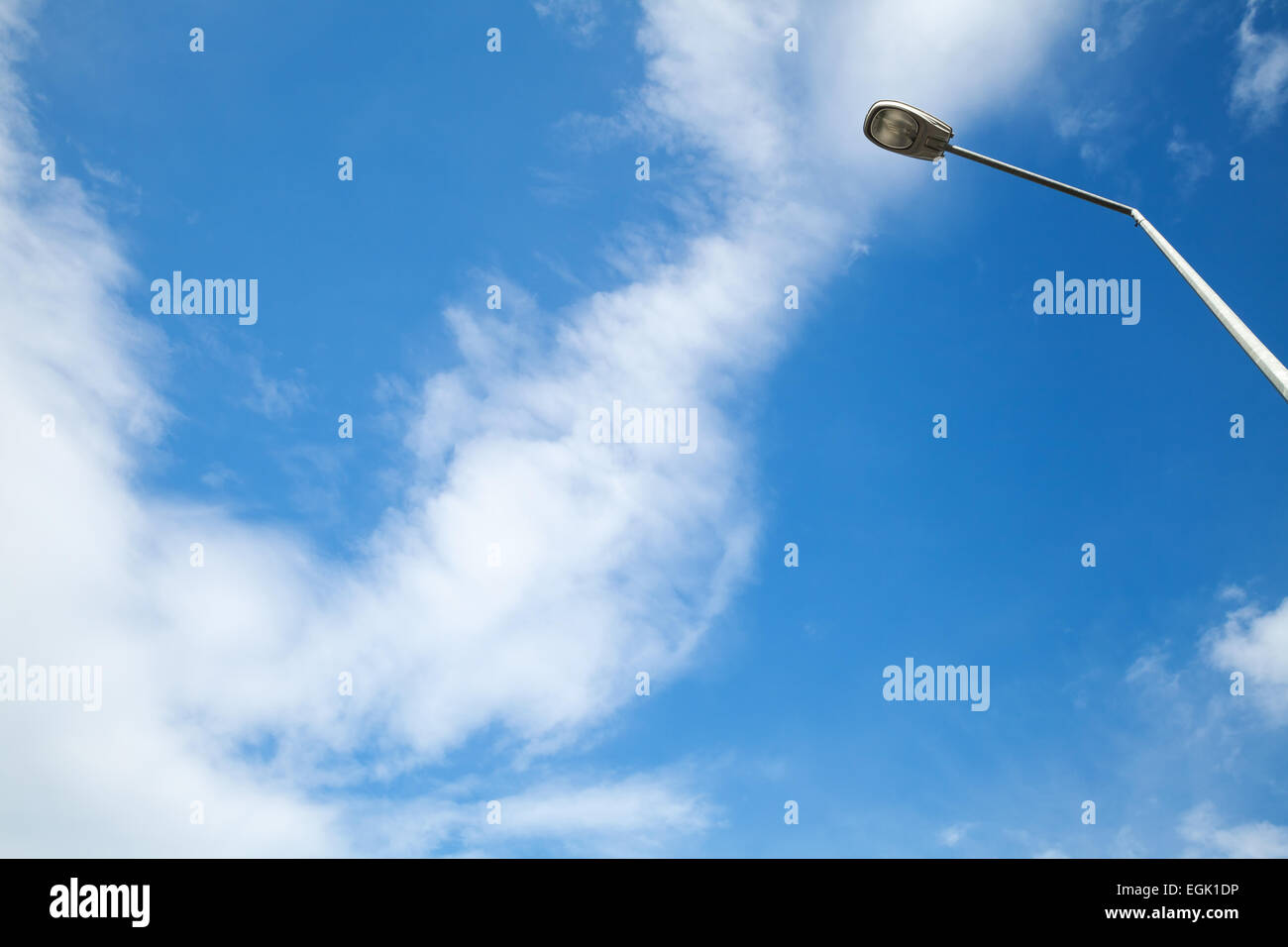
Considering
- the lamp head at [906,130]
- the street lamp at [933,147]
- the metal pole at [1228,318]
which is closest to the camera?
the metal pole at [1228,318]

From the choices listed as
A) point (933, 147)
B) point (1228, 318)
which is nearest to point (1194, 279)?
point (1228, 318)

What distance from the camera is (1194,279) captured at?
6254 millimetres

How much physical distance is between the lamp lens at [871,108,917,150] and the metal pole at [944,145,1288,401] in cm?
46

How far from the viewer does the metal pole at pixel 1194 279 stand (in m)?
5.22

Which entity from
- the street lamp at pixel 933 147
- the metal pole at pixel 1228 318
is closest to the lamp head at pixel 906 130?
the street lamp at pixel 933 147

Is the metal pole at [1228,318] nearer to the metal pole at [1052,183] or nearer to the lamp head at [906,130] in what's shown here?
the metal pole at [1052,183]

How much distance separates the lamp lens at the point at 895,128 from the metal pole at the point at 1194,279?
0.46 metres

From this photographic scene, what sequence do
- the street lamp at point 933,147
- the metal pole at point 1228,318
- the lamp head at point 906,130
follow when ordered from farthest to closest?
the lamp head at point 906,130, the street lamp at point 933,147, the metal pole at point 1228,318

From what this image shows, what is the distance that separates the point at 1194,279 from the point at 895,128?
3271 millimetres

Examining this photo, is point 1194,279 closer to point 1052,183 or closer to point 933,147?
point 1052,183
